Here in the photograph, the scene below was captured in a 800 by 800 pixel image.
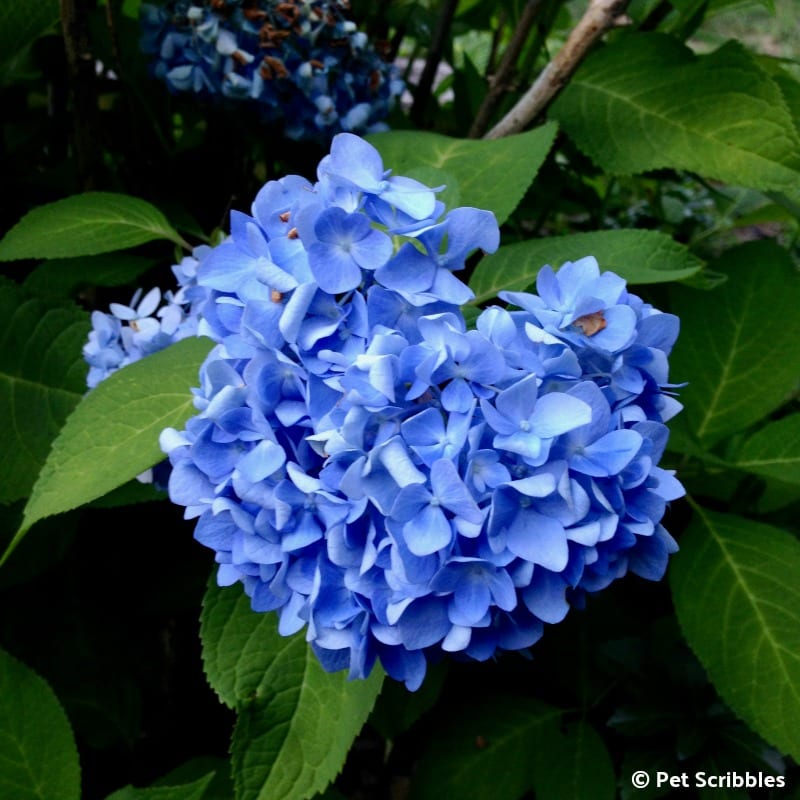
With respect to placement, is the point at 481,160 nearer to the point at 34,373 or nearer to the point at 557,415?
the point at 557,415

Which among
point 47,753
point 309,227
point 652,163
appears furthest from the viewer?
point 652,163

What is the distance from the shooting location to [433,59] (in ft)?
4.54

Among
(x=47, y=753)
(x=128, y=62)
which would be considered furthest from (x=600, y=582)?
(x=128, y=62)

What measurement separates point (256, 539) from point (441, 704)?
715 mm

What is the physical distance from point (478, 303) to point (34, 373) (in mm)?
531

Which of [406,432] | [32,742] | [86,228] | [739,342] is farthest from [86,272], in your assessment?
[739,342]

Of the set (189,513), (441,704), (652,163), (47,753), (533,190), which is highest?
(652,163)

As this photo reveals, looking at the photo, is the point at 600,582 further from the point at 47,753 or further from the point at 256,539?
the point at 47,753

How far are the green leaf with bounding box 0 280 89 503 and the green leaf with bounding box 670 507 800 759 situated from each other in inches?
28.5

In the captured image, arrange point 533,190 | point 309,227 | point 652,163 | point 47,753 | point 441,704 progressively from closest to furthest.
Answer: point 309,227 → point 47,753 → point 652,163 → point 441,704 → point 533,190

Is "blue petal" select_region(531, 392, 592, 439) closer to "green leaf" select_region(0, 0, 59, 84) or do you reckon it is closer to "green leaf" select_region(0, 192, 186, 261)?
"green leaf" select_region(0, 192, 186, 261)

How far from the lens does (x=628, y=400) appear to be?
682mm

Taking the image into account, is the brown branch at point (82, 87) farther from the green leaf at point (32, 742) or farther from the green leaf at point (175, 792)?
the green leaf at point (175, 792)

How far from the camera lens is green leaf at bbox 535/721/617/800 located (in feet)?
3.64
